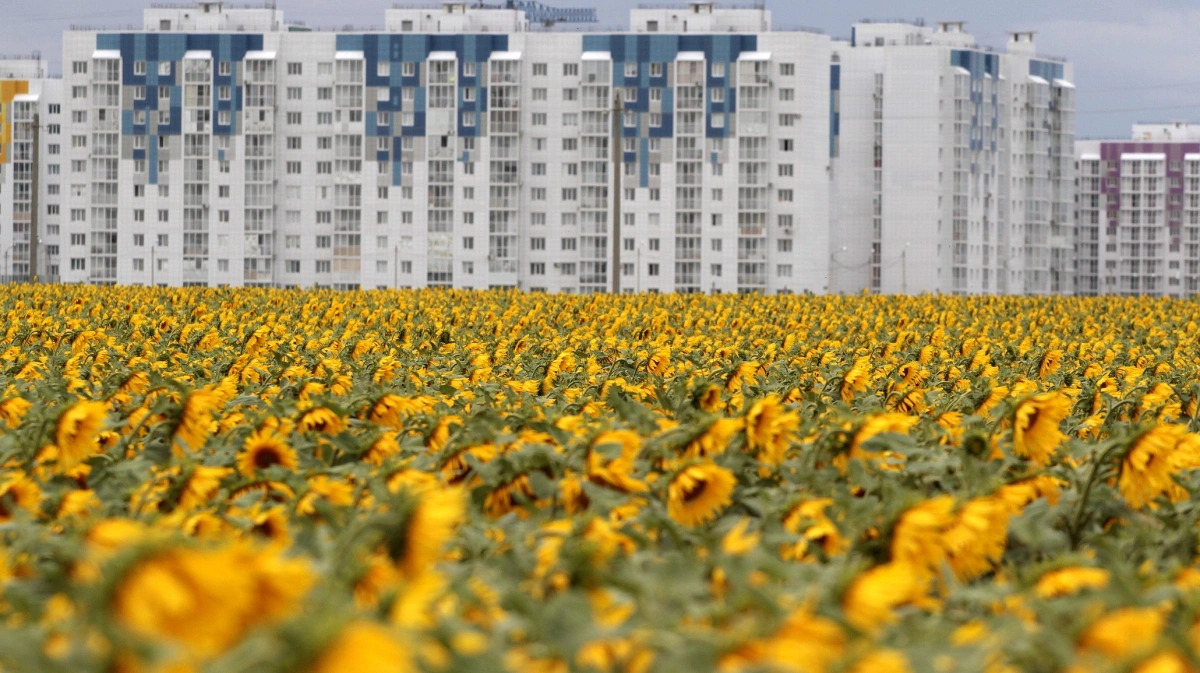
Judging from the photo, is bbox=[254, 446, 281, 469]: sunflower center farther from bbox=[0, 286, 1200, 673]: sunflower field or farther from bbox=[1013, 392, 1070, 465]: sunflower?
bbox=[1013, 392, 1070, 465]: sunflower

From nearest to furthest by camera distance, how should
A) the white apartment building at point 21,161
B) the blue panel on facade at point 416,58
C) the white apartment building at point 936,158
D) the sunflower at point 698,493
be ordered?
the sunflower at point 698,493
the blue panel on facade at point 416,58
the white apartment building at point 21,161
the white apartment building at point 936,158

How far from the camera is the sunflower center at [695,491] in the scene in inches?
152

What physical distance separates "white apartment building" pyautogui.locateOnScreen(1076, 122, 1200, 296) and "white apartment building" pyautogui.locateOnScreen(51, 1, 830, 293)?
76450 millimetres

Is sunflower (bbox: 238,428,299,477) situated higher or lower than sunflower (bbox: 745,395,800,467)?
lower

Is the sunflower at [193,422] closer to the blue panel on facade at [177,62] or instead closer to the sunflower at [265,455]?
the sunflower at [265,455]

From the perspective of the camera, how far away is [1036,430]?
4691 mm

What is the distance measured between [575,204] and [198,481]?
→ 109 m

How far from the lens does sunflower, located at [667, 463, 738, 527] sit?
12.5ft

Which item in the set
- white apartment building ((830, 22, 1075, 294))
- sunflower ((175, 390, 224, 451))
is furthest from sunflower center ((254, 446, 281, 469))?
white apartment building ((830, 22, 1075, 294))

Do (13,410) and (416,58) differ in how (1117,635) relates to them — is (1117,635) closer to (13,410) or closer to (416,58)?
(13,410)

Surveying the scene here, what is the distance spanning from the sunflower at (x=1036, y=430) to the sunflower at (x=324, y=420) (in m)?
1.97

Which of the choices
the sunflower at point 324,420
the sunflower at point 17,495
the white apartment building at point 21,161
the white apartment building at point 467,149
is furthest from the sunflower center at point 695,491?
the white apartment building at point 21,161

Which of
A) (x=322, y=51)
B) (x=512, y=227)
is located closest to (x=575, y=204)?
(x=512, y=227)

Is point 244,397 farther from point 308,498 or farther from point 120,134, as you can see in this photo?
point 120,134
